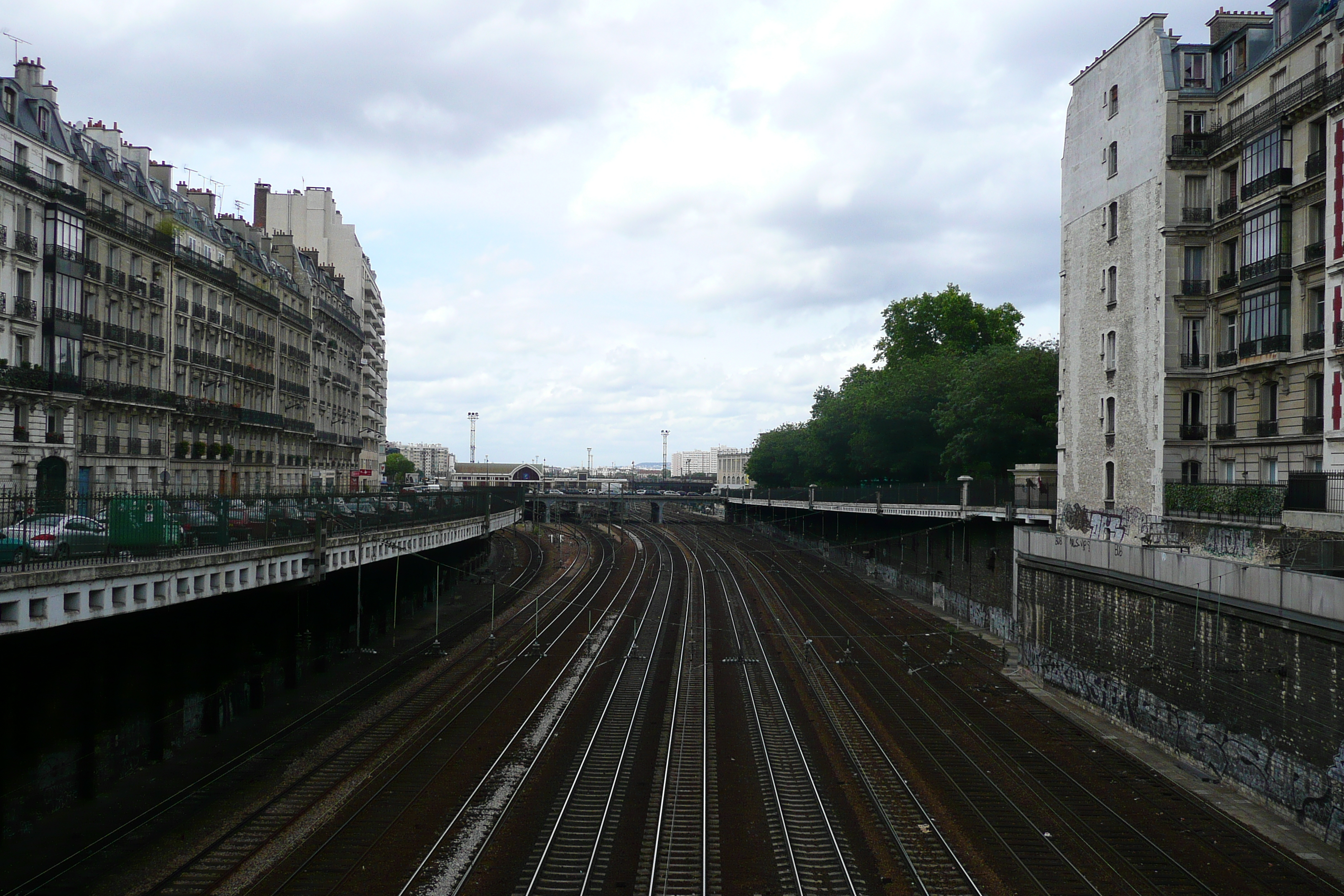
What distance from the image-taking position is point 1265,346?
32906mm

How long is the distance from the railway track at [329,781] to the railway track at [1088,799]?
14793mm

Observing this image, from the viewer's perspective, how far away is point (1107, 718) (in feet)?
93.3

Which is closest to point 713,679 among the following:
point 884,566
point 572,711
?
point 572,711

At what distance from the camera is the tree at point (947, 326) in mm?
78688

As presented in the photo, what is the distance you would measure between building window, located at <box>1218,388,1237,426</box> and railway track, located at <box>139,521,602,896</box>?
29.7m

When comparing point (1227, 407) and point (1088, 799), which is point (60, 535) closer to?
point (1088, 799)

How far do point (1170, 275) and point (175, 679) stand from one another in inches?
1481

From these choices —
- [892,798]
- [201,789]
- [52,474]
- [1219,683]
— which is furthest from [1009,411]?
[52,474]

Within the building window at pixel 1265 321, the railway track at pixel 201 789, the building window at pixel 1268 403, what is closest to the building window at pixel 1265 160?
the building window at pixel 1265 321

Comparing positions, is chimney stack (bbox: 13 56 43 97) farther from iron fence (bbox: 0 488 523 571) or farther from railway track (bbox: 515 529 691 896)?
railway track (bbox: 515 529 691 896)

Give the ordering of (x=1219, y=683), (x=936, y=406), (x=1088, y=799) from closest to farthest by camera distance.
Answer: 1. (x=1088, y=799)
2. (x=1219, y=683)
3. (x=936, y=406)

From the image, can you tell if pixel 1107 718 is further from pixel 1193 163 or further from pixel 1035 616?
pixel 1193 163

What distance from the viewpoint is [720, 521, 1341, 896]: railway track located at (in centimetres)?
1756

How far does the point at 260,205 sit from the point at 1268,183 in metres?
78.9
